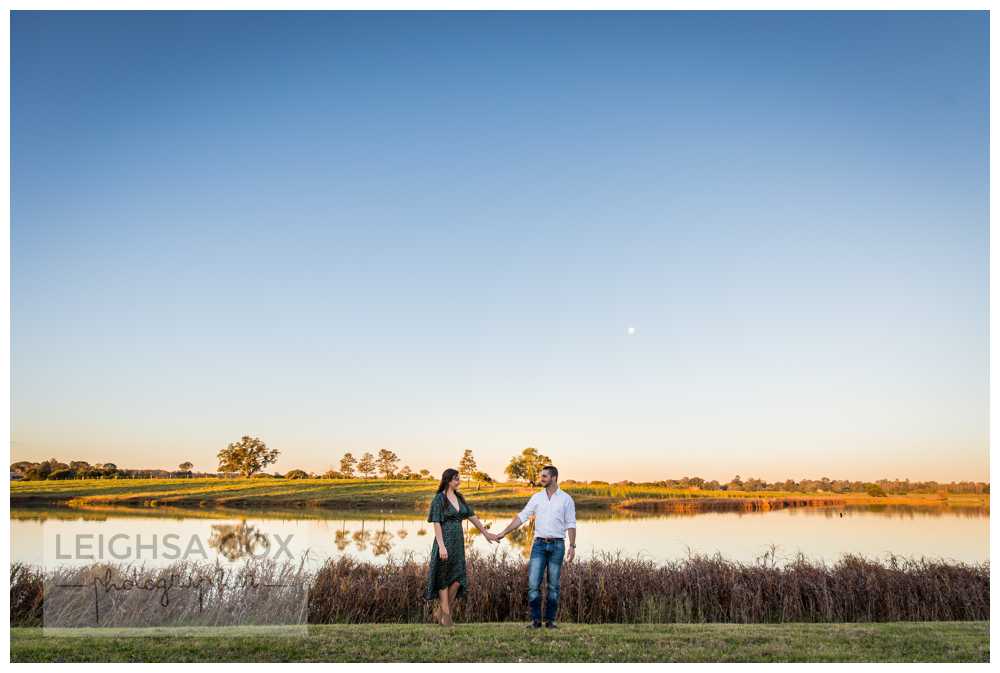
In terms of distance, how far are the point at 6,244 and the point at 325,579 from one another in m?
6.59

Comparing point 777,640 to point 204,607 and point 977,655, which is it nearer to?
point 977,655

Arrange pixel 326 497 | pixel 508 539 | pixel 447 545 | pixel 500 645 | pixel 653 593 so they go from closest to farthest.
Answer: pixel 500 645, pixel 447 545, pixel 653 593, pixel 508 539, pixel 326 497

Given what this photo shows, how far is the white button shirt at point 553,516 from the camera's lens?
10070mm

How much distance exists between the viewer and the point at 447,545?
1046cm

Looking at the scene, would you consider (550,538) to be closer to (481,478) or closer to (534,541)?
(534,541)

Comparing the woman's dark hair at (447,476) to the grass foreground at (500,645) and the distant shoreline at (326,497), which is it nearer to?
the grass foreground at (500,645)

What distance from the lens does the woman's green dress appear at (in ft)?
34.0

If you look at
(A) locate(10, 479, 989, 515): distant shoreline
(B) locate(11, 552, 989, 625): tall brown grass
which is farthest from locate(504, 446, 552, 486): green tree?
(B) locate(11, 552, 989, 625): tall brown grass

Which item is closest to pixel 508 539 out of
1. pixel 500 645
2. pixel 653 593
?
pixel 653 593

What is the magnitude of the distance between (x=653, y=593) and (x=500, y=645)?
5.60 m

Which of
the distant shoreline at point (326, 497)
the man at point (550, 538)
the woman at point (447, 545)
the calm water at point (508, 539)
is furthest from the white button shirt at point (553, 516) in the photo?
the distant shoreline at point (326, 497)

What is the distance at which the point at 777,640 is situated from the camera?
9.13m

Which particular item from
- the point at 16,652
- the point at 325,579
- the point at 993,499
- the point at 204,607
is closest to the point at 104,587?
the point at 204,607

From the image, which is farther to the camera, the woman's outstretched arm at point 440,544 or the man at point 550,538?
the woman's outstretched arm at point 440,544
